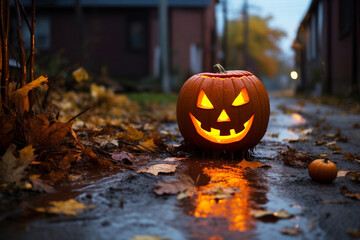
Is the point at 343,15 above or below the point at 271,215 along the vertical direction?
above

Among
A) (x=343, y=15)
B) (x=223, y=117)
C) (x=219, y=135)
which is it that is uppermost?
(x=343, y=15)

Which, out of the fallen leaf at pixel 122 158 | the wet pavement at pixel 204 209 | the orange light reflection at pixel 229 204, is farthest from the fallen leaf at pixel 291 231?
the fallen leaf at pixel 122 158

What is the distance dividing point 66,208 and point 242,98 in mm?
1839

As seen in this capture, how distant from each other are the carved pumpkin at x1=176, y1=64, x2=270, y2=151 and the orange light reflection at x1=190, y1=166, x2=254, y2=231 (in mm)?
588

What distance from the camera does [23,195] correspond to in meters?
2.20

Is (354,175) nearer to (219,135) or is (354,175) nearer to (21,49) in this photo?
(219,135)

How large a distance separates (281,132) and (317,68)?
41.5 ft

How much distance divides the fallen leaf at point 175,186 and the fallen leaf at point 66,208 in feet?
1.50

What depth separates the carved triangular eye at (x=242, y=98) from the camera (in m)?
3.32

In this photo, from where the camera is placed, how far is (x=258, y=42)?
55.5 m

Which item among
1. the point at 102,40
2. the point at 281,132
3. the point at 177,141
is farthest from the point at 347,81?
the point at 102,40

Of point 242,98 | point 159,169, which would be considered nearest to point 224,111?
point 242,98

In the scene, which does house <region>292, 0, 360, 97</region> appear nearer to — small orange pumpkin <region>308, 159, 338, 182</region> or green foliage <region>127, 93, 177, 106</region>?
green foliage <region>127, 93, 177, 106</region>

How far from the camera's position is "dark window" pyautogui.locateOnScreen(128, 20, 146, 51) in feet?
70.1
